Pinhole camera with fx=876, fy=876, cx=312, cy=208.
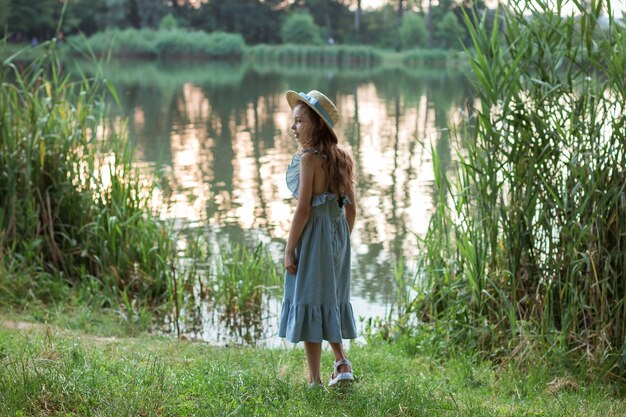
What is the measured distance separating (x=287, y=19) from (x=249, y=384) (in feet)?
137

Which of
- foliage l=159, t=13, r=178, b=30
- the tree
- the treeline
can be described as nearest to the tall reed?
the tree

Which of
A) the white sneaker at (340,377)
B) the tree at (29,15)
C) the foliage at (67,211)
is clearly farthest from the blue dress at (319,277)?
the tree at (29,15)

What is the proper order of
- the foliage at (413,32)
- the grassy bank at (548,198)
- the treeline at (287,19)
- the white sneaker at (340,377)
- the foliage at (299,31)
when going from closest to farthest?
the white sneaker at (340,377), the grassy bank at (548,198), the treeline at (287,19), the foliage at (413,32), the foliage at (299,31)

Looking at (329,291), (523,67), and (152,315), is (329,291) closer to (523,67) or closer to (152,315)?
(523,67)

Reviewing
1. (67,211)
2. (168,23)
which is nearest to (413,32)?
(168,23)

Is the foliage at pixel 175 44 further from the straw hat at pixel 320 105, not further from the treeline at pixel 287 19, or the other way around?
the straw hat at pixel 320 105

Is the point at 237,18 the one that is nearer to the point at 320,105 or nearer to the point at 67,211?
the point at 67,211

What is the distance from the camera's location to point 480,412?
3256 mm

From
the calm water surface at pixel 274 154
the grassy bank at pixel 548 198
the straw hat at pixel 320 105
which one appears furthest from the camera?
the calm water surface at pixel 274 154

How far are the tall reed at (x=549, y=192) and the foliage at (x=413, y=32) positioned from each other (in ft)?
125

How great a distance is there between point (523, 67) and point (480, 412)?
2.04 metres

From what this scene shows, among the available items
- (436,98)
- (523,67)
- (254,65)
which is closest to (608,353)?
(523,67)

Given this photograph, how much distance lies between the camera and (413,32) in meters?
42.2

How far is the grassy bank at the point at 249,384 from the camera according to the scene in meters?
2.99
